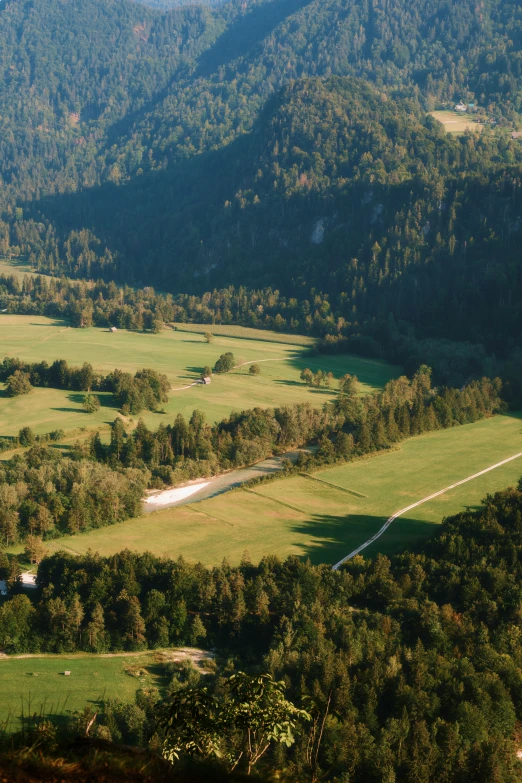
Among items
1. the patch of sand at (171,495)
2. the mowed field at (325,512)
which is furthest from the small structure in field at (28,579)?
the patch of sand at (171,495)

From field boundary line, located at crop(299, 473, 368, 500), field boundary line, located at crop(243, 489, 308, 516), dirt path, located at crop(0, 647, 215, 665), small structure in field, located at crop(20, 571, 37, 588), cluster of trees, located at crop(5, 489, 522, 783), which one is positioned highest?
field boundary line, located at crop(299, 473, 368, 500)

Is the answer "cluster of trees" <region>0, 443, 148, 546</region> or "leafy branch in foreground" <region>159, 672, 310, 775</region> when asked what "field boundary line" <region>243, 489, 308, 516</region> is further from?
"leafy branch in foreground" <region>159, 672, 310, 775</region>

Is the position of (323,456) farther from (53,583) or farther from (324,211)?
(324,211)

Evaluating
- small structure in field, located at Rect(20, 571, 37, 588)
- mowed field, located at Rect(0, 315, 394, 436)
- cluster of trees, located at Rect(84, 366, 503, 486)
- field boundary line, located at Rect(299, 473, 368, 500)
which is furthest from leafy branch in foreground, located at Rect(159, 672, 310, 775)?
mowed field, located at Rect(0, 315, 394, 436)

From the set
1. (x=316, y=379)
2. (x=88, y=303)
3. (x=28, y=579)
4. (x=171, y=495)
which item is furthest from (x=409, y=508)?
(x=88, y=303)

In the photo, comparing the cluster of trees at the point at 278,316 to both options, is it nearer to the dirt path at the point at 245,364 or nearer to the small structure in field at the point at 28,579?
the dirt path at the point at 245,364

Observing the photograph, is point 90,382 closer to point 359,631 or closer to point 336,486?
point 336,486
